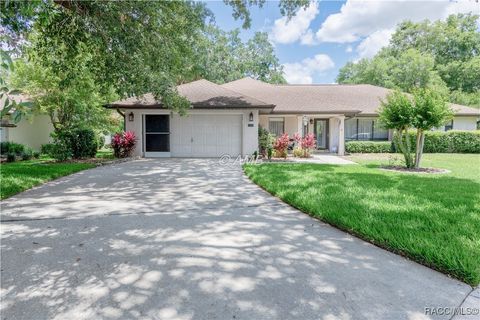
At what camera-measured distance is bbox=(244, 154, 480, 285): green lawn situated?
322 cm

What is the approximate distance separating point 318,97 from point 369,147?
4.85 m

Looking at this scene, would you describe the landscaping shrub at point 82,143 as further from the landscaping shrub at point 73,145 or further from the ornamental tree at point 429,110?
the ornamental tree at point 429,110

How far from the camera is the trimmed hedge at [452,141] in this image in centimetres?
1811

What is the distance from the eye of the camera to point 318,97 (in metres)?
20.5

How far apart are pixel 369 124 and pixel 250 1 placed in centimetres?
1248

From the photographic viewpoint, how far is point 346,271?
2.99m

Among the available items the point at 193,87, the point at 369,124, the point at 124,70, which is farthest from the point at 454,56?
the point at 124,70

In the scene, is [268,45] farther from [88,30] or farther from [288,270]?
[288,270]

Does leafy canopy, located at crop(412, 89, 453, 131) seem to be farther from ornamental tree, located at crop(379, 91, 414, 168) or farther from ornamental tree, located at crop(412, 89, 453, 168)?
ornamental tree, located at crop(379, 91, 414, 168)

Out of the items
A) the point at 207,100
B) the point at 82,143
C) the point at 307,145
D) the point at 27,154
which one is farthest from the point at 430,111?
the point at 27,154

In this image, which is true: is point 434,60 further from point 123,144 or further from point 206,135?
point 123,144

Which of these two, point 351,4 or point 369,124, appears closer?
point 351,4

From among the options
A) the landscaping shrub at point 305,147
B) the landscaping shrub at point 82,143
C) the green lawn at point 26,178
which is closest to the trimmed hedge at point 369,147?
the landscaping shrub at point 305,147

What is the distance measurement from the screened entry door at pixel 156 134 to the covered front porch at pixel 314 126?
5884 millimetres
